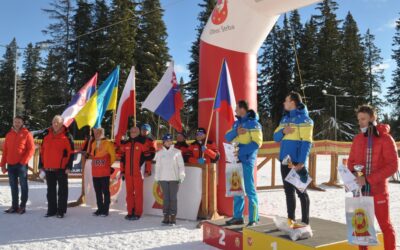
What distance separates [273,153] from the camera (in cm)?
1404

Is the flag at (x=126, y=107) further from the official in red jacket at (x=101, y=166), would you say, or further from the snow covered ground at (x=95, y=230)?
the snow covered ground at (x=95, y=230)

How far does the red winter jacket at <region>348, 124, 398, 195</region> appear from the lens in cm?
422

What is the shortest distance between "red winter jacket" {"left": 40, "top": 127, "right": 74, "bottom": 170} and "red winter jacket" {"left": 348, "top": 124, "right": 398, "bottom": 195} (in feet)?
18.4

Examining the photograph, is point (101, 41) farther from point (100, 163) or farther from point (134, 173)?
point (134, 173)

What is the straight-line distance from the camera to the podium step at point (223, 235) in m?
5.54

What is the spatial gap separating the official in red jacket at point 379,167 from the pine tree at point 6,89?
47.2 meters

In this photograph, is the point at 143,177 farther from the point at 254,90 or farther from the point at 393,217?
the point at 393,217

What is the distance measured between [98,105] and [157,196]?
7.95 feet

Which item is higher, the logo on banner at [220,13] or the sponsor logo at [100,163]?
the logo on banner at [220,13]

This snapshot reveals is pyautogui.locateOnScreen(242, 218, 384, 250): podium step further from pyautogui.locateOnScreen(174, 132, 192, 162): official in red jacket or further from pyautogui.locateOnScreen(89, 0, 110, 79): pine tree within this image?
pyautogui.locateOnScreen(89, 0, 110, 79): pine tree

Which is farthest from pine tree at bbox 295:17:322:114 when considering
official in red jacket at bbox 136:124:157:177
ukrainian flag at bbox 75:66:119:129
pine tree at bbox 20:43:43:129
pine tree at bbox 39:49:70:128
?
official in red jacket at bbox 136:124:157:177

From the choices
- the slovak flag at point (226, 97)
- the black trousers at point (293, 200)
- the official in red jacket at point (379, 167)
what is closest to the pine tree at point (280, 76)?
the slovak flag at point (226, 97)

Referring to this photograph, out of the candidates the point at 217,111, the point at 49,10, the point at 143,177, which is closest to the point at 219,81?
the point at 217,111

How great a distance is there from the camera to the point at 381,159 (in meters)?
4.32
